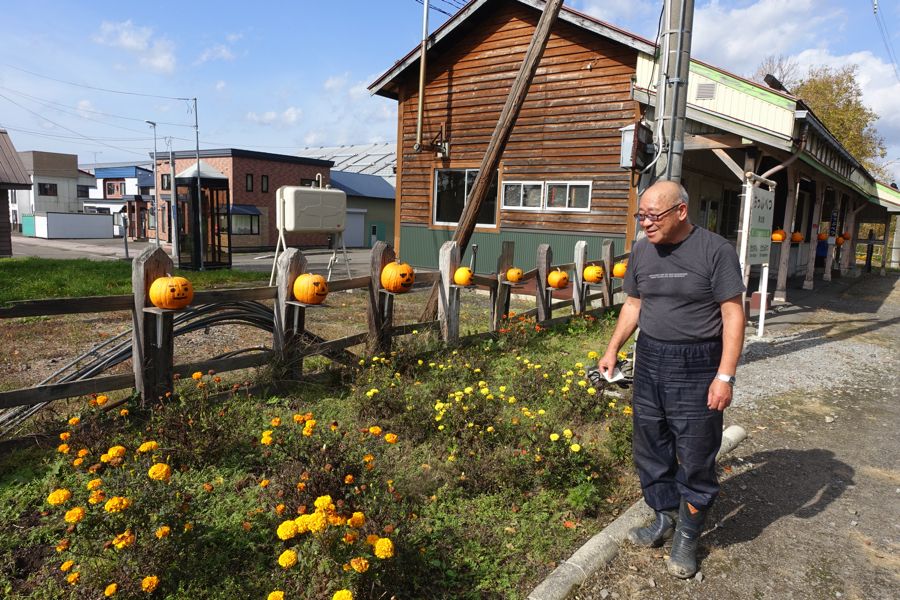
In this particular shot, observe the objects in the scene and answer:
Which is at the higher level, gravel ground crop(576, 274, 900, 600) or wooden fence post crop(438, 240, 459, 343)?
wooden fence post crop(438, 240, 459, 343)

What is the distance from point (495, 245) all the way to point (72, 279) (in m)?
9.50

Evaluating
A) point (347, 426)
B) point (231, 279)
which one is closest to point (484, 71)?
point (231, 279)

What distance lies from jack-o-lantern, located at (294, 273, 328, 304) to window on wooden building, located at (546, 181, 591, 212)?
9.40m

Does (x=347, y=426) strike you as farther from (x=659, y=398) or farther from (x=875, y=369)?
(x=875, y=369)

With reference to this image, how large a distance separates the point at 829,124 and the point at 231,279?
40.4 metres

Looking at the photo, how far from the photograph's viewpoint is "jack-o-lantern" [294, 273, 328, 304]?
526 centimetres

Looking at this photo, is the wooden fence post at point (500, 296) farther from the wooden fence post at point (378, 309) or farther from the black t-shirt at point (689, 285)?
the black t-shirt at point (689, 285)

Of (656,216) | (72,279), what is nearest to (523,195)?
(72,279)

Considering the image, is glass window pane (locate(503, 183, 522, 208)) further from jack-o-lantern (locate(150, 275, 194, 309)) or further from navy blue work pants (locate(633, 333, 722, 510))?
navy blue work pants (locate(633, 333, 722, 510))

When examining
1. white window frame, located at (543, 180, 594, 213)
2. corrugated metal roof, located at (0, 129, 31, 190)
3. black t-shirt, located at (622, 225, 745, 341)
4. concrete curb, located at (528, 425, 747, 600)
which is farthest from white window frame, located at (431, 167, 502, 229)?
corrugated metal roof, located at (0, 129, 31, 190)

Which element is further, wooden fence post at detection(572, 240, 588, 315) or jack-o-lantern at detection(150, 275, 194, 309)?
wooden fence post at detection(572, 240, 588, 315)

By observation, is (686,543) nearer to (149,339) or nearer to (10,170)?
(149,339)

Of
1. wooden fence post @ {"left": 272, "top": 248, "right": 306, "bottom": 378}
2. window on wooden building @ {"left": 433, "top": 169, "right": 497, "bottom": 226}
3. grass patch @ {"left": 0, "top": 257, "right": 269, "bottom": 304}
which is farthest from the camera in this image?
window on wooden building @ {"left": 433, "top": 169, "right": 497, "bottom": 226}

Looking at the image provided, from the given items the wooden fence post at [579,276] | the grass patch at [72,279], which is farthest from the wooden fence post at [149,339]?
the grass patch at [72,279]
